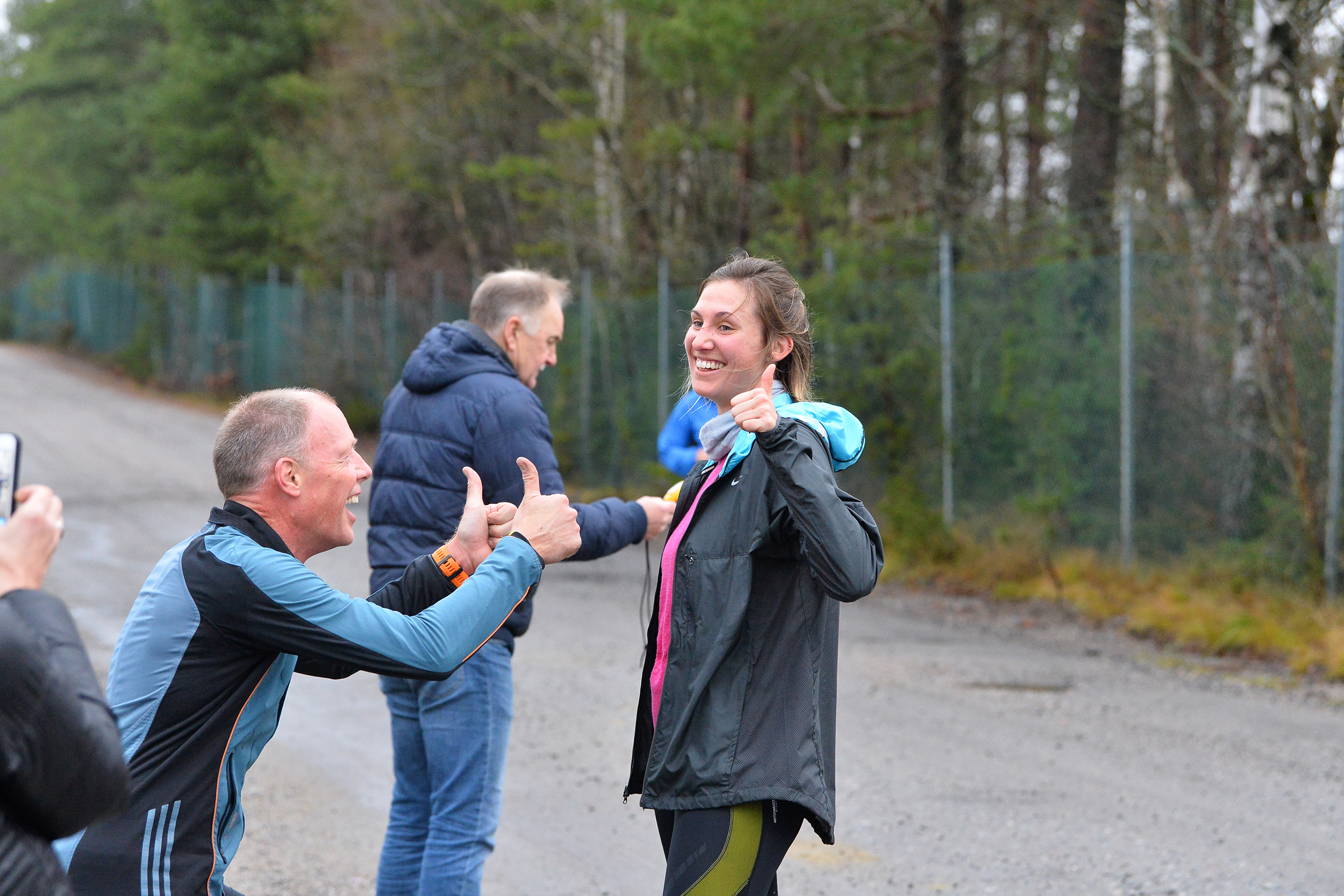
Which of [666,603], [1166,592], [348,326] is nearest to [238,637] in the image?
[666,603]

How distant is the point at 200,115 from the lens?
98.1 feet

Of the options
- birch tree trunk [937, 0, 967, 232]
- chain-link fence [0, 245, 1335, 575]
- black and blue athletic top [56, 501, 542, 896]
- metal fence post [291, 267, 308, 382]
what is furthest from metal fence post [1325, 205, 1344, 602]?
metal fence post [291, 267, 308, 382]

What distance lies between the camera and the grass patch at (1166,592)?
8891mm

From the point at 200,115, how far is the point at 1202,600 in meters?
26.5

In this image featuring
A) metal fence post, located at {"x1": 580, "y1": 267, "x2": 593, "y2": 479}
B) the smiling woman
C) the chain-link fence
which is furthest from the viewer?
metal fence post, located at {"x1": 580, "y1": 267, "x2": 593, "y2": 479}

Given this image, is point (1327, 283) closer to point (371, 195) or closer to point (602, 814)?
point (602, 814)

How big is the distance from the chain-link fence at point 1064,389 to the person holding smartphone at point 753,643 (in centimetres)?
766

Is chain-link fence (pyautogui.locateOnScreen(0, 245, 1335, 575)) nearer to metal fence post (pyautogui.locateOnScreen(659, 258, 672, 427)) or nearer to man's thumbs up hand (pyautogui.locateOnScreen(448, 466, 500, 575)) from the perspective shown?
metal fence post (pyautogui.locateOnScreen(659, 258, 672, 427))

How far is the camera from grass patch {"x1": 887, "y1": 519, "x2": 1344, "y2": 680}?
8.89 metres

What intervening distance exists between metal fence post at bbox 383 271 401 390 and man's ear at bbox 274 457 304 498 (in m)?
20.9

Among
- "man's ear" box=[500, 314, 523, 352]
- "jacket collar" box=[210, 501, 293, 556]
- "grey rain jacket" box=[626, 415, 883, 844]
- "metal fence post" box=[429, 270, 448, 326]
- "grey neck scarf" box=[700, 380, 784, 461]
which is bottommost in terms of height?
"grey rain jacket" box=[626, 415, 883, 844]

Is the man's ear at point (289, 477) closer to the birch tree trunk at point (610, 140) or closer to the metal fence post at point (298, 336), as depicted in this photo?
the birch tree trunk at point (610, 140)

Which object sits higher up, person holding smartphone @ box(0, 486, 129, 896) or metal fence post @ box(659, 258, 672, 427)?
metal fence post @ box(659, 258, 672, 427)

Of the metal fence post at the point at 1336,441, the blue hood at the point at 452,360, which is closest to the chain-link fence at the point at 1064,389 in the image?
the metal fence post at the point at 1336,441
